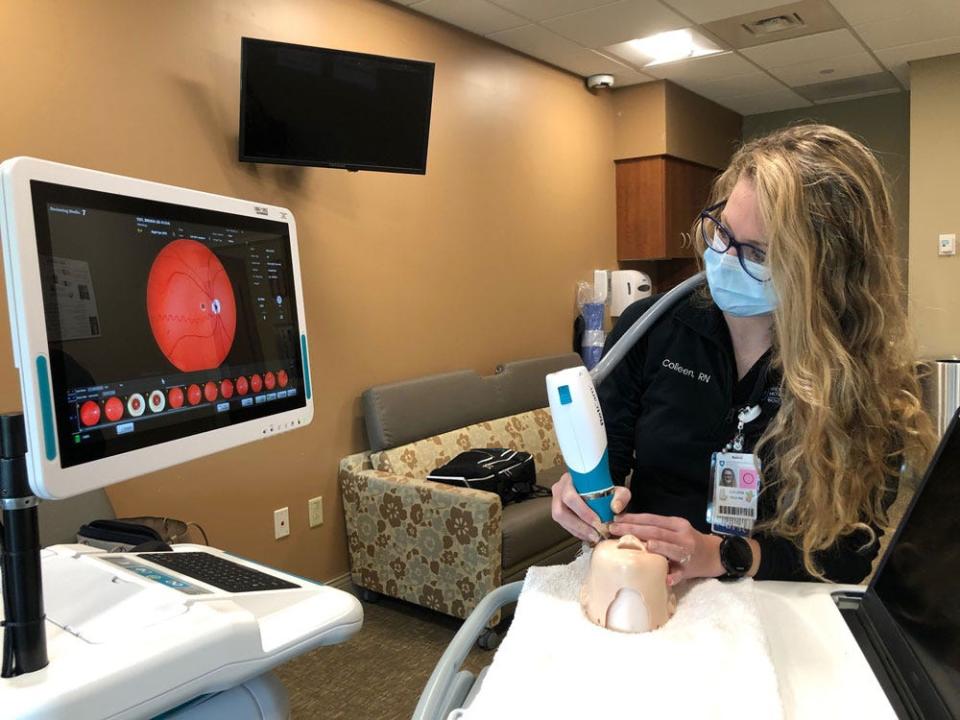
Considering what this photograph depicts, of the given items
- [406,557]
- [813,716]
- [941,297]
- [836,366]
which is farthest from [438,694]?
[941,297]

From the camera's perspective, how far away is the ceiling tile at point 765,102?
5.56 meters

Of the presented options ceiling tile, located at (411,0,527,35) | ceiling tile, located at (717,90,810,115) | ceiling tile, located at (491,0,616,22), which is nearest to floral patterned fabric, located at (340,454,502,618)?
ceiling tile, located at (411,0,527,35)

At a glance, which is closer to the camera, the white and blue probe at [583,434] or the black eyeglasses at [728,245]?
the white and blue probe at [583,434]

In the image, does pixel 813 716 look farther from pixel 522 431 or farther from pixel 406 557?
pixel 522 431

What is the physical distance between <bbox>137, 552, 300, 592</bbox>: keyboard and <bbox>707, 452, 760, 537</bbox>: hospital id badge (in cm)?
69

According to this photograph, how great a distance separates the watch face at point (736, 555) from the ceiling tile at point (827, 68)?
175 inches

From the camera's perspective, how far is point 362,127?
2980 mm

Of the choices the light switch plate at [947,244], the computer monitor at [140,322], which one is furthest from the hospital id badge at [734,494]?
the light switch plate at [947,244]

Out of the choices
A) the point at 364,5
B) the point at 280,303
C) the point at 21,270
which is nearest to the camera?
the point at 21,270

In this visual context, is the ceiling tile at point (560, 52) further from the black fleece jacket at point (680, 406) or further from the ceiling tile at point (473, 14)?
the black fleece jacket at point (680, 406)

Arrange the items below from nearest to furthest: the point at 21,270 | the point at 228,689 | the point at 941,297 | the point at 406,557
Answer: the point at 21,270
the point at 228,689
the point at 406,557
the point at 941,297

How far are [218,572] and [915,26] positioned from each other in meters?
4.55

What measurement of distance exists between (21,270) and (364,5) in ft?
9.55

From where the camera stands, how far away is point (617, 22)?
377 cm
